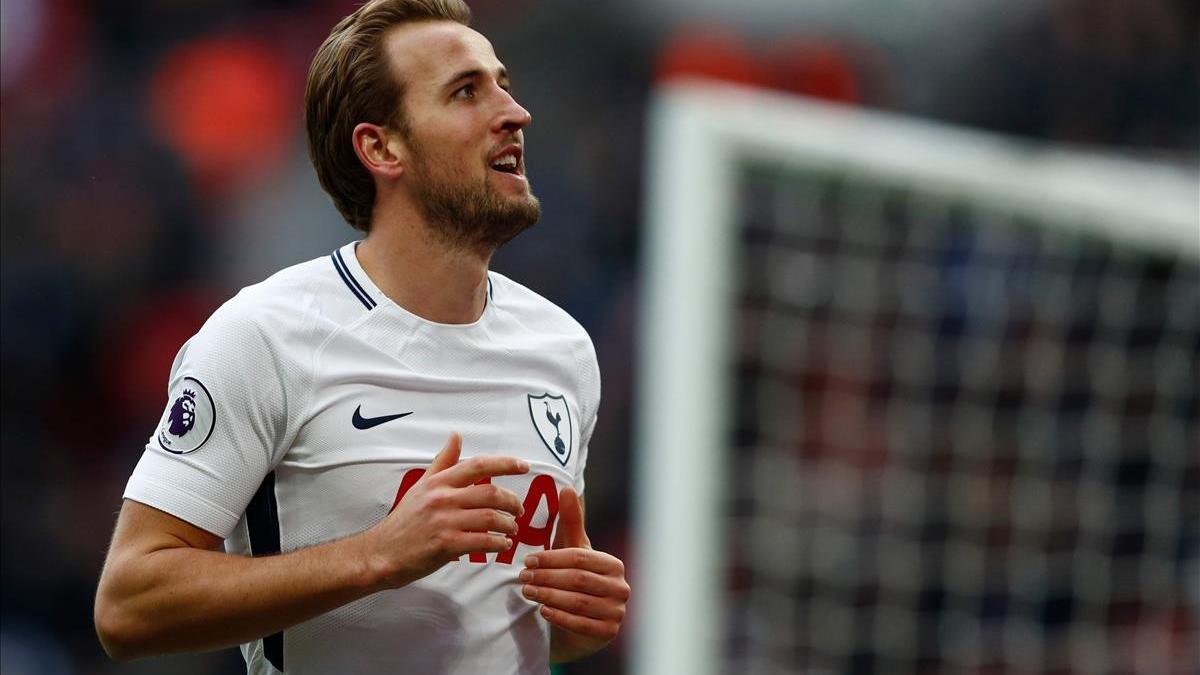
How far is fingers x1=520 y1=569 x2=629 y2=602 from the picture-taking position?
87.9 inches

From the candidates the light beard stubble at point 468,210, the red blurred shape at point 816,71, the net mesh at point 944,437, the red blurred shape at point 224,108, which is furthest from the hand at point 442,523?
the red blurred shape at point 816,71

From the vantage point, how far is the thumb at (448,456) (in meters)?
2.12

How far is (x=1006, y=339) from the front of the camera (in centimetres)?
548

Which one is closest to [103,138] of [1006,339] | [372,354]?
[1006,339]

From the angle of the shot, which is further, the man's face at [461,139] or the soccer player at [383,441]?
the man's face at [461,139]

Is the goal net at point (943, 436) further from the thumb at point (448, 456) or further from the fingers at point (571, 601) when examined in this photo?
the thumb at point (448, 456)

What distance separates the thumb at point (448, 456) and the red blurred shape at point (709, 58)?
6.36m

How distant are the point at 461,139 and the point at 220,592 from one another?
2.28 feet

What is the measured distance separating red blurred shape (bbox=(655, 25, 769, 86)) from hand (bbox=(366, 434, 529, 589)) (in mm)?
6429

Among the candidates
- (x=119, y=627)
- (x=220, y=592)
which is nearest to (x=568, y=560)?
(x=220, y=592)

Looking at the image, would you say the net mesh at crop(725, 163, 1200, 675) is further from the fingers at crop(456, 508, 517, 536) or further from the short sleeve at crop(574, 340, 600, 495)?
the fingers at crop(456, 508, 517, 536)

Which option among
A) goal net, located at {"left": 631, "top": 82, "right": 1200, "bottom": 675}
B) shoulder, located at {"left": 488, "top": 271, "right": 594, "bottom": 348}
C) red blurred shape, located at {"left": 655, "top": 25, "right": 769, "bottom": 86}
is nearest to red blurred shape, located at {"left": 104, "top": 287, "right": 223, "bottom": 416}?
goal net, located at {"left": 631, "top": 82, "right": 1200, "bottom": 675}

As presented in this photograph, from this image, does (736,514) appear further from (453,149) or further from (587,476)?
(453,149)

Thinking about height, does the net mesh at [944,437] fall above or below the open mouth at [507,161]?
below
